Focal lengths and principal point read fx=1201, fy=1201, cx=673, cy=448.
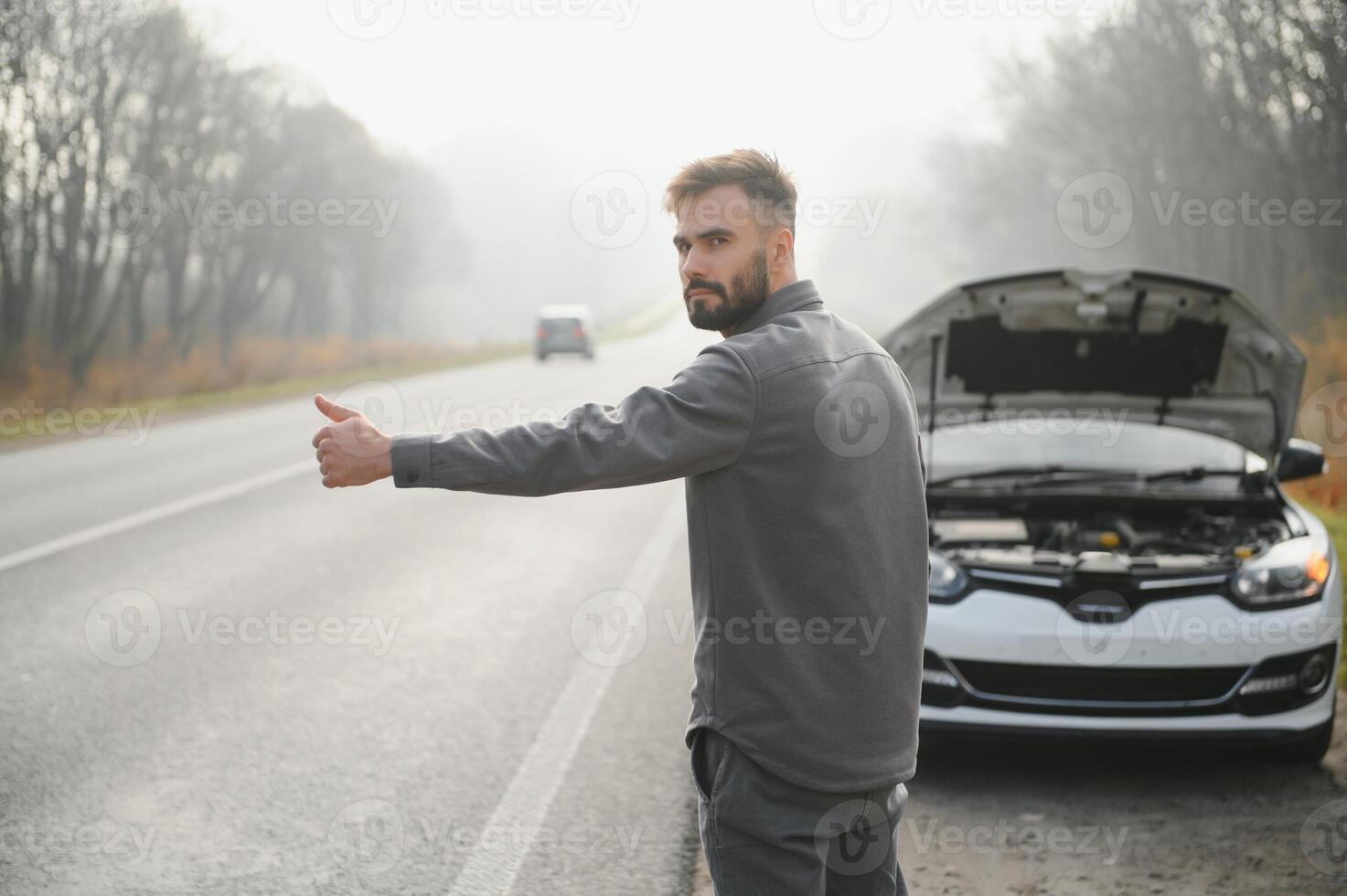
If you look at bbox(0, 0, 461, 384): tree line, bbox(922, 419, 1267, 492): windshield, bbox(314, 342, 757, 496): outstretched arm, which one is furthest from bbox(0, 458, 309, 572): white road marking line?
bbox(0, 0, 461, 384): tree line

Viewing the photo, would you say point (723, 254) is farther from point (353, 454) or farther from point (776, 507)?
point (353, 454)

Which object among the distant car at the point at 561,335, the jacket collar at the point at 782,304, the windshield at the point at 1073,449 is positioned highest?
the jacket collar at the point at 782,304

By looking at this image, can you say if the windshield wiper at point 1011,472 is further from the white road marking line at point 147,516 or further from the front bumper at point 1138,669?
the white road marking line at point 147,516

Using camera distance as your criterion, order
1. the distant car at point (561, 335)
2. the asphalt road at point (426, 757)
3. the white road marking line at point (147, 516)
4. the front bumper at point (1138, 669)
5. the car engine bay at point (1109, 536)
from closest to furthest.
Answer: the asphalt road at point (426, 757), the front bumper at point (1138, 669), the car engine bay at point (1109, 536), the white road marking line at point (147, 516), the distant car at point (561, 335)

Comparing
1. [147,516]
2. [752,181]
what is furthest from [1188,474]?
[147,516]

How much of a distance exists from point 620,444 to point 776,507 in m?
0.29

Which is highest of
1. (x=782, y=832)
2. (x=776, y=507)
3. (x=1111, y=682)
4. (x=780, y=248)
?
(x=780, y=248)

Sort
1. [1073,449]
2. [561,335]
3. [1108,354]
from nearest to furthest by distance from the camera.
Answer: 1. [1108,354]
2. [1073,449]
3. [561,335]

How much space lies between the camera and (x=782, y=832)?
2057mm

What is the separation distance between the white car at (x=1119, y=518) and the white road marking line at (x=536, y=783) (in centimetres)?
148

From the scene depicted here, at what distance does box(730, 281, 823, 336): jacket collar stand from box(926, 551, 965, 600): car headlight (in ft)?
8.73

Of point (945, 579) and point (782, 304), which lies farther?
point (945, 579)

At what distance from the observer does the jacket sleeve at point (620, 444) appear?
6.64ft

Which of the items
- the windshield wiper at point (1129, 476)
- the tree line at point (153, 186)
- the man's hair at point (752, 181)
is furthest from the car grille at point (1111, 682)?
the tree line at point (153, 186)
